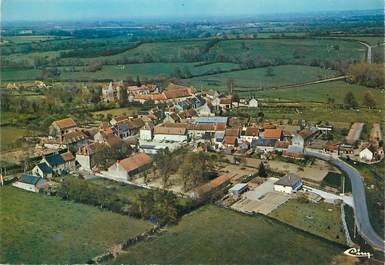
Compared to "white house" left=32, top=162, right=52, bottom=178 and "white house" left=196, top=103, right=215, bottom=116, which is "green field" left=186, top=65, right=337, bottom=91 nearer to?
"white house" left=196, top=103, right=215, bottom=116

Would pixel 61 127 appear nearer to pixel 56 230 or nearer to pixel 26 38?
pixel 56 230

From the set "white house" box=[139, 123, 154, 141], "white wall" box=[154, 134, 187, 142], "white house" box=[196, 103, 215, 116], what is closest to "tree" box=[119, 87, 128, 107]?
"white house" box=[196, 103, 215, 116]

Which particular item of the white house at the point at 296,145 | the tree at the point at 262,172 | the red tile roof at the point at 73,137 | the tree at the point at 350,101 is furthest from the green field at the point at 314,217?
the tree at the point at 350,101

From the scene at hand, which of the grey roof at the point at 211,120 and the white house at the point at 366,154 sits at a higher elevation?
the grey roof at the point at 211,120

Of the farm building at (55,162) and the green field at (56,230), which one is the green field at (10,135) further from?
the green field at (56,230)

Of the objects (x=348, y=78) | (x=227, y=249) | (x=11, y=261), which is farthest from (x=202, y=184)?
(x=348, y=78)

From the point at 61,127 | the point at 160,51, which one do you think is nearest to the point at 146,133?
the point at 61,127
